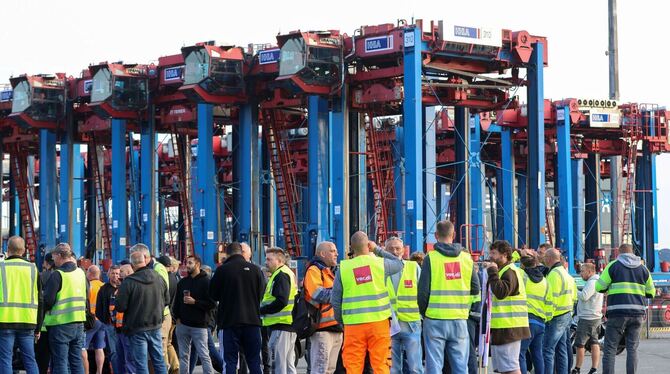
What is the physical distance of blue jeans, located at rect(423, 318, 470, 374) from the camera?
540 inches

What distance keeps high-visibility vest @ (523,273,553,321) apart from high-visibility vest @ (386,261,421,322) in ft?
6.26

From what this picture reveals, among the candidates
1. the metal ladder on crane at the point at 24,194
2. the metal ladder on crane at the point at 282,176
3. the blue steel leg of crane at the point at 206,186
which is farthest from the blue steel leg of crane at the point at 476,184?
the metal ladder on crane at the point at 24,194

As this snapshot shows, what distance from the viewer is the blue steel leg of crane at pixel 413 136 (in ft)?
120

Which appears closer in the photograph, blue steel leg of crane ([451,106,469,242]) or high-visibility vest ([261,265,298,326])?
high-visibility vest ([261,265,298,326])

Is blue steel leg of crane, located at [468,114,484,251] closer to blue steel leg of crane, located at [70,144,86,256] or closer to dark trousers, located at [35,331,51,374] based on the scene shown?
blue steel leg of crane, located at [70,144,86,256]

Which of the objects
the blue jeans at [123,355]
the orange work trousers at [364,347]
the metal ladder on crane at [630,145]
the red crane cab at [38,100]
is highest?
the red crane cab at [38,100]

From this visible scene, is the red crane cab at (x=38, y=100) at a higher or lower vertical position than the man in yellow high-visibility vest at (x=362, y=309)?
higher

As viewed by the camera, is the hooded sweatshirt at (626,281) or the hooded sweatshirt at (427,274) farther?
the hooded sweatshirt at (626,281)

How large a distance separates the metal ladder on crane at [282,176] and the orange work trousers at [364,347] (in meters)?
29.3

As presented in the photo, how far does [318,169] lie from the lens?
135 feet

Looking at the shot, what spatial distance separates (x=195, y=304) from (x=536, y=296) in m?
4.50

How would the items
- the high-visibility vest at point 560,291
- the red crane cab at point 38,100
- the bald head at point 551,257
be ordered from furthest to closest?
the red crane cab at point 38,100 → the bald head at point 551,257 → the high-visibility vest at point 560,291

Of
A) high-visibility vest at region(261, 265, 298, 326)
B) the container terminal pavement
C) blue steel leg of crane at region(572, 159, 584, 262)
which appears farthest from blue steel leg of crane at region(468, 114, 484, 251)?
high-visibility vest at region(261, 265, 298, 326)

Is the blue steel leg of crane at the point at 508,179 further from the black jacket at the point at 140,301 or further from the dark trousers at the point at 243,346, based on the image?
the black jacket at the point at 140,301
